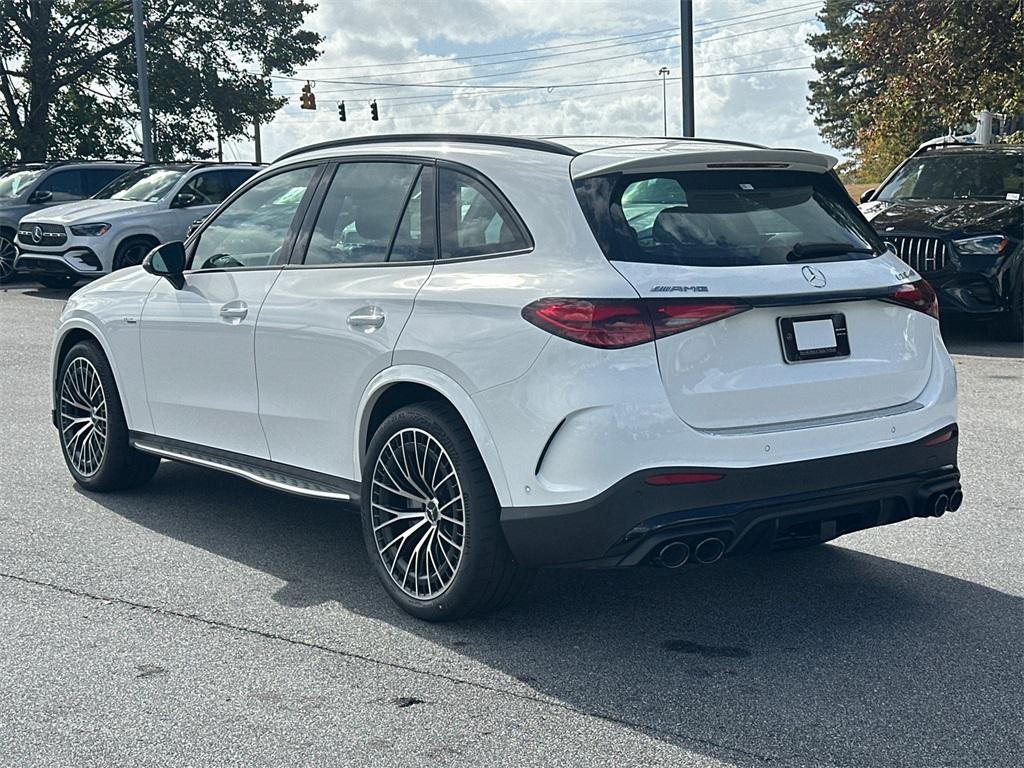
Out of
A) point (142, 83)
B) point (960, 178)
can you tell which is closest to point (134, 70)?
point (142, 83)

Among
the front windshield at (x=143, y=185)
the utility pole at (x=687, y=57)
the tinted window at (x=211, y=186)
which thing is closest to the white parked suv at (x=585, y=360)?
the utility pole at (x=687, y=57)

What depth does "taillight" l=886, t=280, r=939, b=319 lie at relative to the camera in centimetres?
470

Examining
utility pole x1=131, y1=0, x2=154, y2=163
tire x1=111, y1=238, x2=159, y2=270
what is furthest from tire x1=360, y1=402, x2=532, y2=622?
utility pole x1=131, y1=0, x2=154, y2=163

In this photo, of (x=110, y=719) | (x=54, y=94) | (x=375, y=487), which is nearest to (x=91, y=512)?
(x=375, y=487)

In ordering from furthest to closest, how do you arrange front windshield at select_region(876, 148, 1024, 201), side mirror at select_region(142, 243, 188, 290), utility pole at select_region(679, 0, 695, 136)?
1. utility pole at select_region(679, 0, 695, 136)
2. front windshield at select_region(876, 148, 1024, 201)
3. side mirror at select_region(142, 243, 188, 290)

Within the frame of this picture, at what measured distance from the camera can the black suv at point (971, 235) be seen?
1187cm

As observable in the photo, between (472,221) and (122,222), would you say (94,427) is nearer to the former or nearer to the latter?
(472,221)

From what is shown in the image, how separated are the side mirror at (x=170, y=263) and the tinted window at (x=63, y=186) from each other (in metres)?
15.4

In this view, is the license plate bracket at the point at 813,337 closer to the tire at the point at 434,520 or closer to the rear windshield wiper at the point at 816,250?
the rear windshield wiper at the point at 816,250

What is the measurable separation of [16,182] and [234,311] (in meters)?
16.6

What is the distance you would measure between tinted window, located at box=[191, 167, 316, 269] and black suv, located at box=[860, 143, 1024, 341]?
7.62 m

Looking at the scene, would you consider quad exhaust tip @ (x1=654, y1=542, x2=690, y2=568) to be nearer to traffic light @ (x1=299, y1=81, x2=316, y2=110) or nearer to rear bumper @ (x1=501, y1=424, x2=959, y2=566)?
rear bumper @ (x1=501, y1=424, x2=959, y2=566)

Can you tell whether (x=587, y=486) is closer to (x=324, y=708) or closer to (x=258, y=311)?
(x=324, y=708)

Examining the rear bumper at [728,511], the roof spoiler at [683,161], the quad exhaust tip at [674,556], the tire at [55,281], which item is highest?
the roof spoiler at [683,161]
